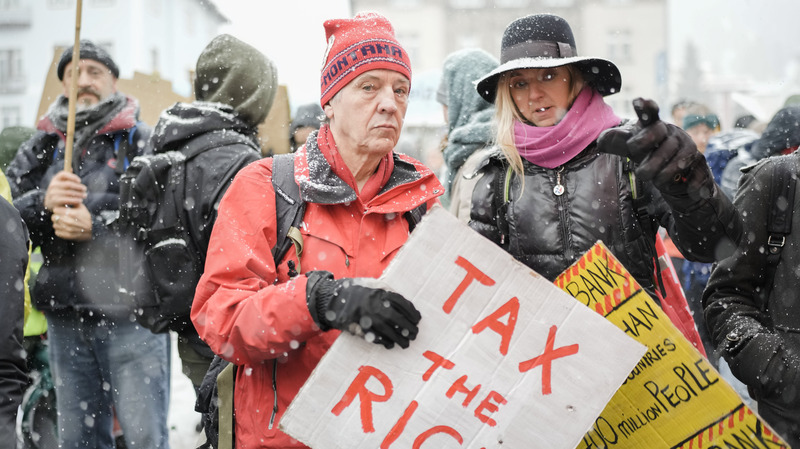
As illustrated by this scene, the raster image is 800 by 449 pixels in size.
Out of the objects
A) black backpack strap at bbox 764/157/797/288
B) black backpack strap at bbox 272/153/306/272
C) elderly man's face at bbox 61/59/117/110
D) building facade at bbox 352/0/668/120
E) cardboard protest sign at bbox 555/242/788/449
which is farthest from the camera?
building facade at bbox 352/0/668/120

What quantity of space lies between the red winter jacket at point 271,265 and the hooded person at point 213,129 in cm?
115

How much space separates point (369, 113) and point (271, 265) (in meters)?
0.57

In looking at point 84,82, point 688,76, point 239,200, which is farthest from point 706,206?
point 688,76

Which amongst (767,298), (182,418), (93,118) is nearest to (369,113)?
(767,298)

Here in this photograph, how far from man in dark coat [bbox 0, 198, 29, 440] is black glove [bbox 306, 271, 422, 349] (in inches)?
41.2

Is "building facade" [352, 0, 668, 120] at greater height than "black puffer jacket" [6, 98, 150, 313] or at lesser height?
lesser

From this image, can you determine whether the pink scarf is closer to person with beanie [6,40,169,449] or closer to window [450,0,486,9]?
person with beanie [6,40,169,449]

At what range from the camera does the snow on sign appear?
6.78 ft

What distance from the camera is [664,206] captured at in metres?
2.58

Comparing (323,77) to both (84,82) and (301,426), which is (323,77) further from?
(84,82)

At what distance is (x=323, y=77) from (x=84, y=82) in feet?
8.85

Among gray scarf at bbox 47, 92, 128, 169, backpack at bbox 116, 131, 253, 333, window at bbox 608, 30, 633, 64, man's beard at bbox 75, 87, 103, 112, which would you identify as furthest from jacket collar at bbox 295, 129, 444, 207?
window at bbox 608, 30, 633, 64

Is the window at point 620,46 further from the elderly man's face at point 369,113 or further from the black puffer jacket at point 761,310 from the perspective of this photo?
the elderly man's face at point 369,113

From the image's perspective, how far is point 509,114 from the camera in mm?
2994
